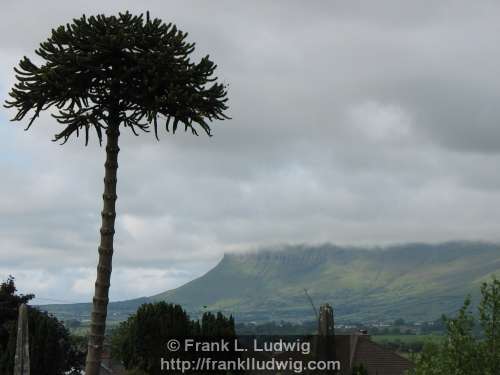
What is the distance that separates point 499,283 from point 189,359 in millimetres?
21122

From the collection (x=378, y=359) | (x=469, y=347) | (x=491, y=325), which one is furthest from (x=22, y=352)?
(x=378, y=359)

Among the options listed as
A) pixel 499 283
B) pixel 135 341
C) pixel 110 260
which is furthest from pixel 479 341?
pixel 135 341

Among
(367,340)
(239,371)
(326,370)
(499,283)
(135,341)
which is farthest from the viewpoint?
(367,340)

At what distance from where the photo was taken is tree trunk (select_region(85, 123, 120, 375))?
30.6 metres

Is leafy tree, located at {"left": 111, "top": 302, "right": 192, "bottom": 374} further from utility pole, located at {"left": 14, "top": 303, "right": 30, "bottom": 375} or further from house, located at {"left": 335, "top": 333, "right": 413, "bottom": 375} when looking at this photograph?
house, located at {"left": 335, "top": 333, "right": 413, "bottom": 375}

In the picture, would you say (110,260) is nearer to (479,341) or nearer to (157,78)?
(157,78)

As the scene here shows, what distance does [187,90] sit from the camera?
31.7 m

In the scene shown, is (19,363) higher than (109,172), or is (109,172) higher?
(109,172)

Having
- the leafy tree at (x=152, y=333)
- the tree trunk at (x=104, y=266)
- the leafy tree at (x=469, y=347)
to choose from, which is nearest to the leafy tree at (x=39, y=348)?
the leafy tree at (x=152, y=333)

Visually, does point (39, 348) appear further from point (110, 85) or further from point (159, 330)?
point (110, 85)

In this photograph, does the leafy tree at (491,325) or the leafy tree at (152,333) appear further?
the leafy tree at (152,333)

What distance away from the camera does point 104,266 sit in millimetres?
30703

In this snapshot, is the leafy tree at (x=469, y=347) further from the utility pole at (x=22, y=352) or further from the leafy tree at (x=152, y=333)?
the leafy tree at (x=152, y=333)

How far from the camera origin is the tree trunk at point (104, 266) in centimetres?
3064
